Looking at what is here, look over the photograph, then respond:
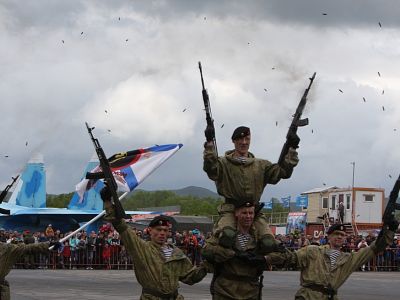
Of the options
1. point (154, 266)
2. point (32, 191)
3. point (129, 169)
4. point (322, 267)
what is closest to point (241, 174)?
point (154, 266)

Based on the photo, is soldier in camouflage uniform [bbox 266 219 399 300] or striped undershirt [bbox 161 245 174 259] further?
soldier in camouflage uniform [bbox 266 219 399 300]

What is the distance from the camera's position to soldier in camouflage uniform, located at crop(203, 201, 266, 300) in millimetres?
9555

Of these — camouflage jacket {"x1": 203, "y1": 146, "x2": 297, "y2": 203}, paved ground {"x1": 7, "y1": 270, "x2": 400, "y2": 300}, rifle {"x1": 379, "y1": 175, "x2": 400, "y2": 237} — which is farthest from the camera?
paved ground {"x1": 7, "y1": 270, "x2": 400, "y2": 300}

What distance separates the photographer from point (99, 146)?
1015 cm

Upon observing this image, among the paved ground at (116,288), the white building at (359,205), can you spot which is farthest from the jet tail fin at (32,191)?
the paved ground at (116,288)

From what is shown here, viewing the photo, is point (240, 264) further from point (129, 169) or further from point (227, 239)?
point (129, 169)

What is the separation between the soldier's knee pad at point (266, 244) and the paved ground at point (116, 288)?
452 inches

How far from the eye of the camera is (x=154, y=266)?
9.53 meters

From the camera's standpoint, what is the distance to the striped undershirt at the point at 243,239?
9.64 metres

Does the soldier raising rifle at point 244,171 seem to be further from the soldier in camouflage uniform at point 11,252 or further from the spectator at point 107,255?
the spectator at point 107,255

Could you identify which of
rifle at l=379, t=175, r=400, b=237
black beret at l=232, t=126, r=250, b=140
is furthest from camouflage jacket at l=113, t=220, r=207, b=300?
rifle at l=379, t=175, r=400, b=237

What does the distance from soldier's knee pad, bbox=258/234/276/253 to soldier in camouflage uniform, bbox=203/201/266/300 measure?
0.23 feet

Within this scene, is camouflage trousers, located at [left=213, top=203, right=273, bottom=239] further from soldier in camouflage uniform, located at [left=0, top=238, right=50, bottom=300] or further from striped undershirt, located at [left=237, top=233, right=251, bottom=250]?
soldier in camouflage uniform, located at [left=0, top=238, right=50, bottom=300]

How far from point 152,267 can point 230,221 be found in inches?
40.1
